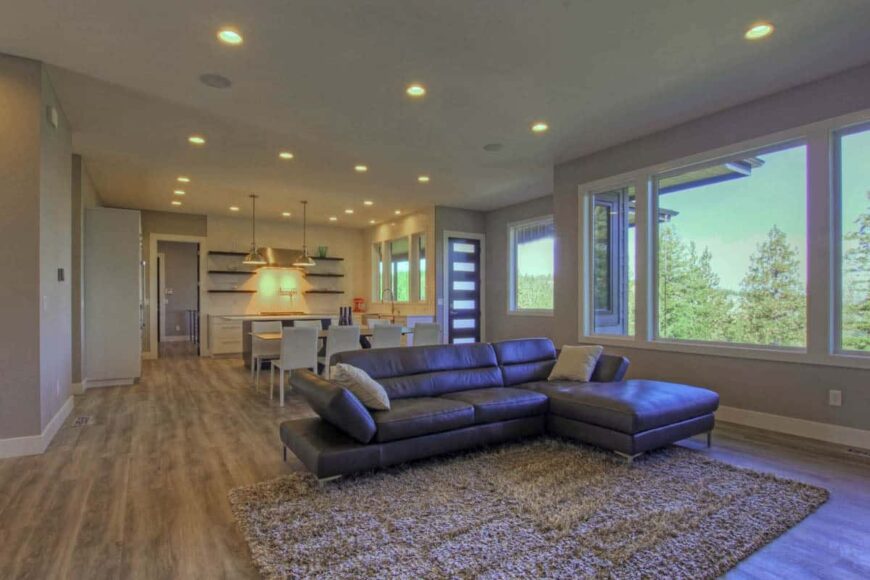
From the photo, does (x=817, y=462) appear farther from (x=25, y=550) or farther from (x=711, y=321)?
(x=25, y=550)

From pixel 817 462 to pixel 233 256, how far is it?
373 inches

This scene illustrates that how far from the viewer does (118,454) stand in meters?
3.40

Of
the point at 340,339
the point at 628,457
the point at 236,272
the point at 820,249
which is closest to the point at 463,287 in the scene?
the point at 340,339

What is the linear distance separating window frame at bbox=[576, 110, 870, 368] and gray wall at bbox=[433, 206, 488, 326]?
4.01 meters

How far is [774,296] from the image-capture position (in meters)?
3.99

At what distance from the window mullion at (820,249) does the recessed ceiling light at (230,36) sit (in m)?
4.43

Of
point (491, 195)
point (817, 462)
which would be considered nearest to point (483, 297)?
point (491, 195)

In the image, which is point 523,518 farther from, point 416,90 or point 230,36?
point 230,36

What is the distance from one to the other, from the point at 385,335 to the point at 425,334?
1.89 feet

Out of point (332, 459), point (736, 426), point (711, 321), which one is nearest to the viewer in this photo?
point (332, 459)

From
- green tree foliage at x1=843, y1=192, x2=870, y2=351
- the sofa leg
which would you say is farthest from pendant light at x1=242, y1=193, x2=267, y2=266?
green tree foliage at x1=843, y1=192, x2=870, y2=351

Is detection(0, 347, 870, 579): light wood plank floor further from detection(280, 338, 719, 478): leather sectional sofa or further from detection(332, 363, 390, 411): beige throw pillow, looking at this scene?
detection(332, 363, 390, 411): beige throw pillow

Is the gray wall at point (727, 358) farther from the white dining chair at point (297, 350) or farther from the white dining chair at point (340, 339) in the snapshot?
the white dining chair at point (297, 350)

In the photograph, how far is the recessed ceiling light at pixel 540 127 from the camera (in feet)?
14.8
